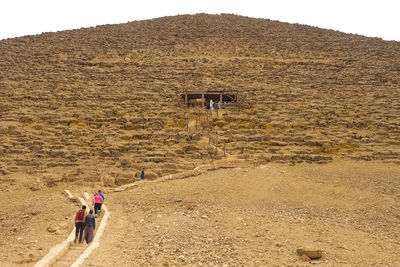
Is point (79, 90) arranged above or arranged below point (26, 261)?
above

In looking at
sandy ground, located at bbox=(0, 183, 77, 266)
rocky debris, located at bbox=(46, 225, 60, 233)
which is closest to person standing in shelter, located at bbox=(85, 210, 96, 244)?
sandy ground, located at bbox=(0, 183, 77, 266)

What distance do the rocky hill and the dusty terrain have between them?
74 mm

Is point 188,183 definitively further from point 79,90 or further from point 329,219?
point 79,90

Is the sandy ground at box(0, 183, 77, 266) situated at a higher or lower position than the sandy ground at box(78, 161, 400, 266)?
lower

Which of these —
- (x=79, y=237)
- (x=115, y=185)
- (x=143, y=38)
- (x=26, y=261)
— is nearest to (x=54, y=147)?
(x=115, y=185)

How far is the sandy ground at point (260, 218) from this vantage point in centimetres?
600

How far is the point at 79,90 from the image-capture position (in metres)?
17.5

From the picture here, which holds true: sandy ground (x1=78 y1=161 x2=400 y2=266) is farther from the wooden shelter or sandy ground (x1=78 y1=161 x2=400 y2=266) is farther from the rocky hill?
the wooden shelter

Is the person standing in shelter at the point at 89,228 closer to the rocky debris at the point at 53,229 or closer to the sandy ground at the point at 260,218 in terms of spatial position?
the sandy ground at the point at 260,218

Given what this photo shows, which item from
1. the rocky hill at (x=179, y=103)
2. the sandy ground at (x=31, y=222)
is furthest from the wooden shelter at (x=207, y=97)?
the sandy ground at (x=31, y=222)

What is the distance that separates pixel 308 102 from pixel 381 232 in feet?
31.7

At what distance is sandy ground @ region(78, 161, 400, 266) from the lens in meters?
6.00

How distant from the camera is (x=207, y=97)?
1759 centimetres

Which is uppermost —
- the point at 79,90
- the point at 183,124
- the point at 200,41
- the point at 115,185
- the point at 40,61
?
the point at 200,41
